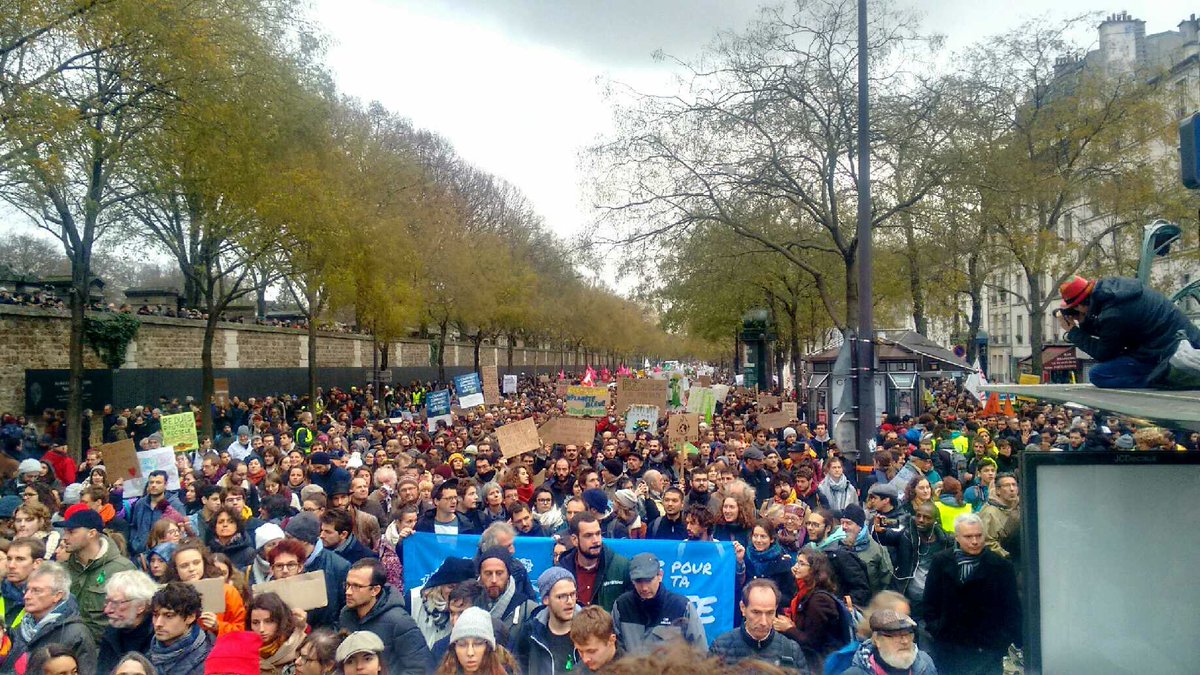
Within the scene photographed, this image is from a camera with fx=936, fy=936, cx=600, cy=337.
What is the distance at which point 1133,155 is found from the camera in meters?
23.4

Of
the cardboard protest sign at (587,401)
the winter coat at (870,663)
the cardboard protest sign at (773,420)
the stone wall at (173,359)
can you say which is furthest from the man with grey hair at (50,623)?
the stone wall at (173,359)

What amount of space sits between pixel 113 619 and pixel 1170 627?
4678 millimetres

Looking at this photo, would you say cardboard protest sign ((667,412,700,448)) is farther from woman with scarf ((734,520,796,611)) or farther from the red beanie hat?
the red beanie hat

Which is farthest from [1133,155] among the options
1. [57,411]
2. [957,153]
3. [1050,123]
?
[57,411]

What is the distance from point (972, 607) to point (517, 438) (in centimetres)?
844

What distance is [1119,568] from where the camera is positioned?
3021mm

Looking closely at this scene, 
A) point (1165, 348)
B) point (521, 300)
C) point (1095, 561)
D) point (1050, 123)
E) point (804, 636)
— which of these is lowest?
point (804, 636)

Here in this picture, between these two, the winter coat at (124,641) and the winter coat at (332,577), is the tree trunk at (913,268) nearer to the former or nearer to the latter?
the winter coat at (332,577)

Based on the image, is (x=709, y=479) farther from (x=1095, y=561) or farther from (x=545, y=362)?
(x=545, y=362)

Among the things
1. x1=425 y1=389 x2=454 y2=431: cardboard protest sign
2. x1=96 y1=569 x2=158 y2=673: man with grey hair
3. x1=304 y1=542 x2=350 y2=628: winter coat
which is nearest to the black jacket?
x1=304 y1=542 x2=350 y2=628: winter coat

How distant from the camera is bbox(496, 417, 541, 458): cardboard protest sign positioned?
492 inches

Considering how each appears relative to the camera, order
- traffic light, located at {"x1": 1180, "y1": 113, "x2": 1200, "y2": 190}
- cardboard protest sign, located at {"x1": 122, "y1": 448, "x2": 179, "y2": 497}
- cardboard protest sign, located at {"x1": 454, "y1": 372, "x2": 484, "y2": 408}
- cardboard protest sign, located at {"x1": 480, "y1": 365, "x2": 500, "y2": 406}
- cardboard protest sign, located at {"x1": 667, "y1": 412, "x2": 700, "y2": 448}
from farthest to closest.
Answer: cardboard protest sign, located at {"x1": 480, "y1": 365, "x2": 500, "y2": 406}
cardboard protest sign, located at {"x1": 454, "y1": 372, "x2": 484, "y2": 408}
cardboard protest sign, located at {"x1": 667, "y1": 412, "x2": 700, "y2": 448}
cardboard protest sign, located at {"x1": 122, "y1": 448, "x2": 179, "y2": 497}
traffic light, located at {"x1": 1180, "y1": 113, "x2": 1200, "y2": 190}

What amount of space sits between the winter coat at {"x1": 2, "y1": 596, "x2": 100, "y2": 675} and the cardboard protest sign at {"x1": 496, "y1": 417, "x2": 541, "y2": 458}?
766 centimetres

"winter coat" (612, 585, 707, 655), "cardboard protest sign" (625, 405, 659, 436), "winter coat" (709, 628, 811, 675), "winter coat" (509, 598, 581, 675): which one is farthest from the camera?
"cardboard protest sign" (625, 405, 659, 436)
